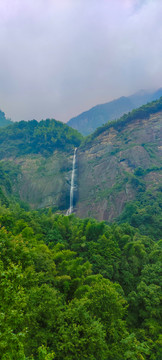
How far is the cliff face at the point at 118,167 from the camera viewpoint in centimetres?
3938

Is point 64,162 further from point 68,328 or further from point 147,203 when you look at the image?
point 68,328

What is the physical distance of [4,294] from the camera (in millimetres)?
4652

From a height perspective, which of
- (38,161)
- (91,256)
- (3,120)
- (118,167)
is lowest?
(91,256)

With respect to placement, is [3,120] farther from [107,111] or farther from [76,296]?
[76,296]

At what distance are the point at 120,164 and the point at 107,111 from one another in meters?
120

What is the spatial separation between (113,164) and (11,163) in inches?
1174

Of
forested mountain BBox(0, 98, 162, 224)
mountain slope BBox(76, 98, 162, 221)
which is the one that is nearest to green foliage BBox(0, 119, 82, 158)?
forested mountain BBox(0, 98, 162, 224)

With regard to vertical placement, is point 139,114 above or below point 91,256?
above

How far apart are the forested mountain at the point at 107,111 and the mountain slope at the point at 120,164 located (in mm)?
89315

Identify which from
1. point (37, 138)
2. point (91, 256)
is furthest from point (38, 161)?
point (91, 256)

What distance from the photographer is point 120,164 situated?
47.1 meters

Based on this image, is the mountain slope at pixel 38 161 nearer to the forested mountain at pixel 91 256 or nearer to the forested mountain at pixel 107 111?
the forested mountain at pixel 91 256

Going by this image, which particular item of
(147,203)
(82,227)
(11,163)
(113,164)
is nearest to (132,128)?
(113,164)

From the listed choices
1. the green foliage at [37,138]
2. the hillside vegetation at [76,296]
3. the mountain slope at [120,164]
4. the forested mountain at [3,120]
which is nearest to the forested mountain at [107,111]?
the forested mountain at [3,120]
